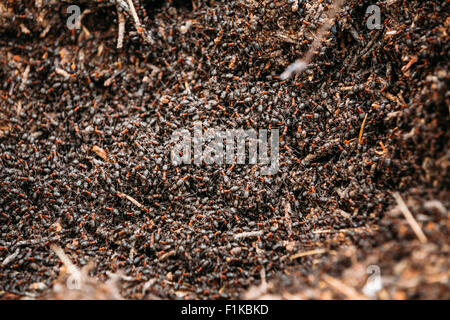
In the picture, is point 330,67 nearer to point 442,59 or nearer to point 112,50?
point 442,59

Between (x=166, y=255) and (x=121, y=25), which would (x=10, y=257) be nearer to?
(x=166, y=255)

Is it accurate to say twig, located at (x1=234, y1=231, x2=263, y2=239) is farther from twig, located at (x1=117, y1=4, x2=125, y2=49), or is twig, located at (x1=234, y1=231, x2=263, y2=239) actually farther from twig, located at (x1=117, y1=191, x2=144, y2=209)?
twig, located at (x1=117, y1=4, x2=125, y2=49)

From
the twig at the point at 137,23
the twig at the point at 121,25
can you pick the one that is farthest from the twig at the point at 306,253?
the twig at the point at 121,25

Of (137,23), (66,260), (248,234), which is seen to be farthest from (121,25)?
(248,234)

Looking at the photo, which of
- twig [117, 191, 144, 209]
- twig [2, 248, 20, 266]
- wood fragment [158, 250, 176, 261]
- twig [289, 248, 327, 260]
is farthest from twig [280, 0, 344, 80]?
twig [2, 248, 20, 266]

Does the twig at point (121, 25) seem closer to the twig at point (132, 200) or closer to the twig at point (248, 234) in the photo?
the twig at point (132, 200)

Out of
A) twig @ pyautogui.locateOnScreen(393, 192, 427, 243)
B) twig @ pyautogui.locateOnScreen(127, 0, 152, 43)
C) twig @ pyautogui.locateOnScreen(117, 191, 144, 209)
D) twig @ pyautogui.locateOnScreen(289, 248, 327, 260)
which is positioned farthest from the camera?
twig @ pyautogui.locateOnScreen(127, 0, 152, 43)

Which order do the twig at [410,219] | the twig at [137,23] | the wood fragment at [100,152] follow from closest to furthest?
the twig at [410,219] < the wood fragment at [100,152] < the twig at [137,23]
